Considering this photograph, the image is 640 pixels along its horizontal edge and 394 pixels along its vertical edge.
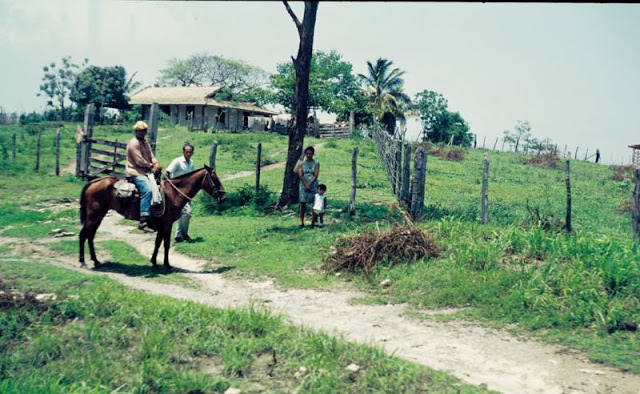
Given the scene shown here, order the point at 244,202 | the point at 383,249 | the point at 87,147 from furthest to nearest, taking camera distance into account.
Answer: the point at 87,147 → the point at 244,202 → the point at 383,249

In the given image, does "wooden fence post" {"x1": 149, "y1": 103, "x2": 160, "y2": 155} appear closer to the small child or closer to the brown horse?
the brown horse

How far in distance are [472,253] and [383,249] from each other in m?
1.56

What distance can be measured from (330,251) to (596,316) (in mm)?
4642

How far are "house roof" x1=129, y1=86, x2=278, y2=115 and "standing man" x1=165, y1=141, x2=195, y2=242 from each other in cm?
3356

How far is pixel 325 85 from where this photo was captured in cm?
4609

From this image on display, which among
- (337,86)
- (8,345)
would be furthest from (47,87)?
(8,345)

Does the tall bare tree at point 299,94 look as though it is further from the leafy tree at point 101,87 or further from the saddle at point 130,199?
the leafy tree at point 101,87

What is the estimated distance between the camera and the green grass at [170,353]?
469 centimetres

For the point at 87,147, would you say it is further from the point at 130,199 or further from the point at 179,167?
the point at 130,199

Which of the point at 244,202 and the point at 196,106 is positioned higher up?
the point at 196,106

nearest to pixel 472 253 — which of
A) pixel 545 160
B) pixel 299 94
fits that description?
pixel 299 94

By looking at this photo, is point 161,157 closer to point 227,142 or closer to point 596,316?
point 227,142

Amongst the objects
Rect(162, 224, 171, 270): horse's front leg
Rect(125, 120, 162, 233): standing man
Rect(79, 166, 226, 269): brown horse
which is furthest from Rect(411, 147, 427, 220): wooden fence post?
Rect(125, 120, 162, 233): standing man

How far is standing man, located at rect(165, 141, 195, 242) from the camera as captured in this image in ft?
35.3
